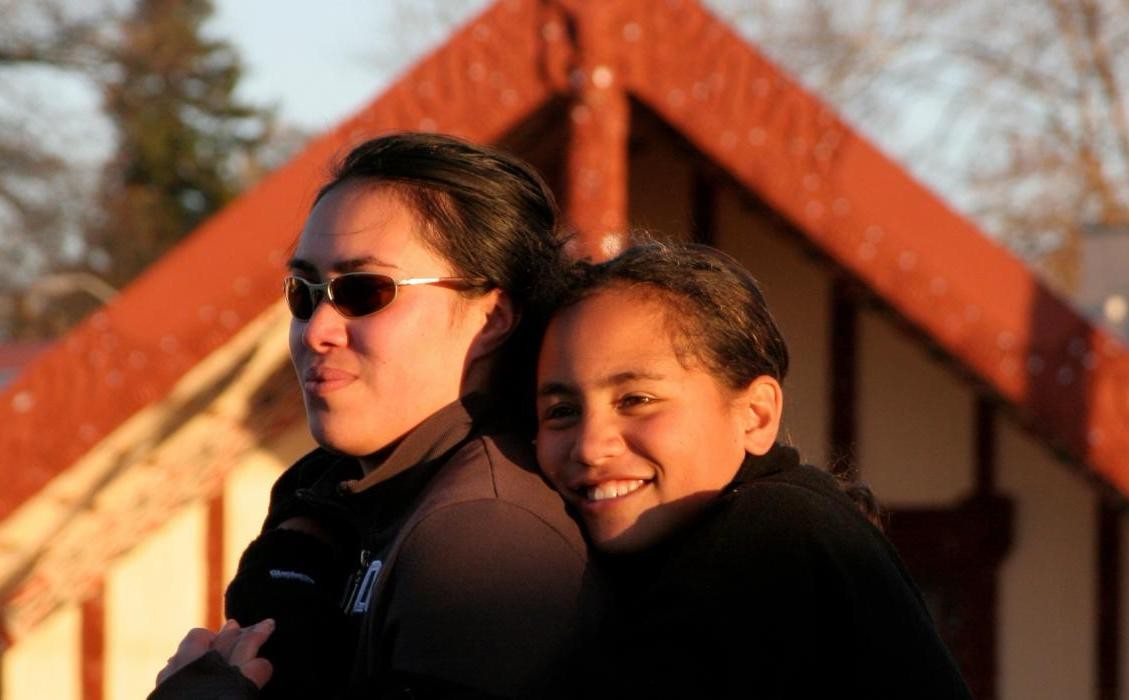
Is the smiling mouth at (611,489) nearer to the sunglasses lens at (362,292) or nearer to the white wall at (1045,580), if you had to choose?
Result: the sunglasses lens at (362,292)

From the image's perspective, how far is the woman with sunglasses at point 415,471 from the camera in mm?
1870

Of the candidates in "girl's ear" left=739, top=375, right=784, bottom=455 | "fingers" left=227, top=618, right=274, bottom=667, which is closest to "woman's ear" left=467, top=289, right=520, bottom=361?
"girl's ear" left=739, top=375, right=784, bottom=455

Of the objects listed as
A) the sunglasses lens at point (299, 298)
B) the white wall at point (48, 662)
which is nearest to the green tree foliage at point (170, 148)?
the white wall at point (48, 662)

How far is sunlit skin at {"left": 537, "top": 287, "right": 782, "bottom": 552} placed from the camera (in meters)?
2.11

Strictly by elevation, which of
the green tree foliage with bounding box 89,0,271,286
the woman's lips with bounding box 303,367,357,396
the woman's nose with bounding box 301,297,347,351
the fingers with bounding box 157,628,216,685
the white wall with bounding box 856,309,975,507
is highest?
the green tree foliage with bounding box 89,0,271,286

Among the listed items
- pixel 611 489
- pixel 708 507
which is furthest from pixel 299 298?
pixel 708 507

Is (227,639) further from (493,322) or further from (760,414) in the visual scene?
(760,414)

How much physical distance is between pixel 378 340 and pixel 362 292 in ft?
0.21

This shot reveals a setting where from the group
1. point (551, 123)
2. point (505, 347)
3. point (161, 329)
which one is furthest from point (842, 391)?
point (505, 347)

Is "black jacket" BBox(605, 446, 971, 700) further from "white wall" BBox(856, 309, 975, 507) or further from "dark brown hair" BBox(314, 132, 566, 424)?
"white wall" BBox(856, 309, 975, 507)

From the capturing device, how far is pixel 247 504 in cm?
575

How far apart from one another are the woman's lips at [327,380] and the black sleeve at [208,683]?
35cm

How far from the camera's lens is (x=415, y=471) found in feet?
6.93

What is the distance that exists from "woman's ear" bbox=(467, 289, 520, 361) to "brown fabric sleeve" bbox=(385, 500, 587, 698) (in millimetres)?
337
